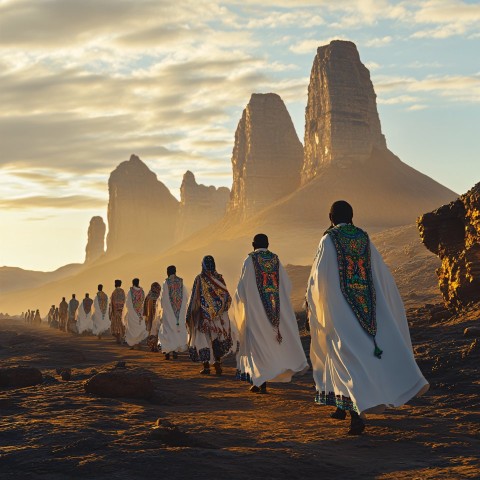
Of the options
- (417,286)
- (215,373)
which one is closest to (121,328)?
(215,373)

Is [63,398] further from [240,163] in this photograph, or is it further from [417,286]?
[240,163]

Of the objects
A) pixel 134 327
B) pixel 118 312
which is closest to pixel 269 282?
pixel 134 327

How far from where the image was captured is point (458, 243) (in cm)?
1820

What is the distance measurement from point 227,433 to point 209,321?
6.25 m

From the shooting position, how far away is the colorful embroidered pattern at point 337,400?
678 cm

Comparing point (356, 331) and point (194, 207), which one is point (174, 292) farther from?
point (194, 207)

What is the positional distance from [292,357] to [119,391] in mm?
2643

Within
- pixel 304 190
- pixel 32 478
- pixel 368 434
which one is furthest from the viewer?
pixel 304 190

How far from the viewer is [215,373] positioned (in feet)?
42.2

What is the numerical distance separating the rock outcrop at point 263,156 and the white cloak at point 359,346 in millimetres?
108278

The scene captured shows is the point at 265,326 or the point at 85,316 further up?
the point at 85,316

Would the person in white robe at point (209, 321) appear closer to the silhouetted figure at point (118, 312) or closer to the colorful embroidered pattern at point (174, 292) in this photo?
the colorful embroidered pattern at point (174, 292)

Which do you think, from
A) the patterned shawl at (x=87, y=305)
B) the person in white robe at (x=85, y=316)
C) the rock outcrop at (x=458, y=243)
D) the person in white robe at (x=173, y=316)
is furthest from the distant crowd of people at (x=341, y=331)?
the patterned shawl at (x=87, y=305)

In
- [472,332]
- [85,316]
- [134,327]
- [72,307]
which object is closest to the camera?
[472,332]
